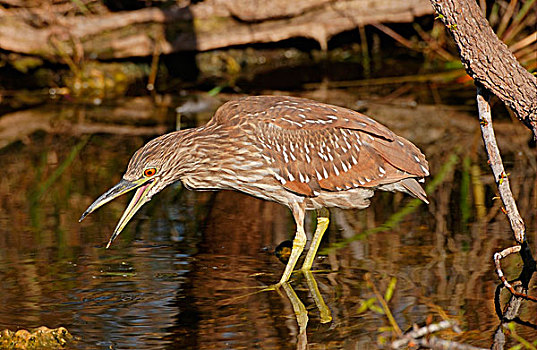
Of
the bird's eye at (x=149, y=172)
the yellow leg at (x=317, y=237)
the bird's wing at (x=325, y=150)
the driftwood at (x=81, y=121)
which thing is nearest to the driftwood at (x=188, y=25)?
the driftwood at (x=81, y=121)

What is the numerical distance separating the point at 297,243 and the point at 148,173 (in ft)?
3.55

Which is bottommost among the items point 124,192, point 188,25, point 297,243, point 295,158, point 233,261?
point 233,261

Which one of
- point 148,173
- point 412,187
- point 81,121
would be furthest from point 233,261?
point 81,121

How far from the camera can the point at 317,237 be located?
20.1ft

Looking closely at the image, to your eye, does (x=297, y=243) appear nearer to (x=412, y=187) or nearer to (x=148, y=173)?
(x=412, y=187)

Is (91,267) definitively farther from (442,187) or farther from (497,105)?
(497,105)

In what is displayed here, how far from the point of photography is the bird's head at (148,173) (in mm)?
5461

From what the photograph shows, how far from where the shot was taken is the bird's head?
5.46m

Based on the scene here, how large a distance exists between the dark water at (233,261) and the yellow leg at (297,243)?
10 cm

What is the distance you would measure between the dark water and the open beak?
1.36 feet

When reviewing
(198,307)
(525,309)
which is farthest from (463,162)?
(198,307)

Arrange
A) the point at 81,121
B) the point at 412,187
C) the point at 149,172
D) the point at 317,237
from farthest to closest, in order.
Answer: the point at 81,121
the point at 317,237
the point at 412,187
the point at 149,172

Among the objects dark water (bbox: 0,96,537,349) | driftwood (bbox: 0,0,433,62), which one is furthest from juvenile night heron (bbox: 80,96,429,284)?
driftwood (bbox: 0,0,433,62)

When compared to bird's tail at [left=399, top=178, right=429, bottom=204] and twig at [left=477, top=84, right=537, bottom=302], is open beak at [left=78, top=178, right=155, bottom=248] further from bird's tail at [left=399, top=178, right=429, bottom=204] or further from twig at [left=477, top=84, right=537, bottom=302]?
Result: twig at [left=477, top=84, right=537, bottom=302]
